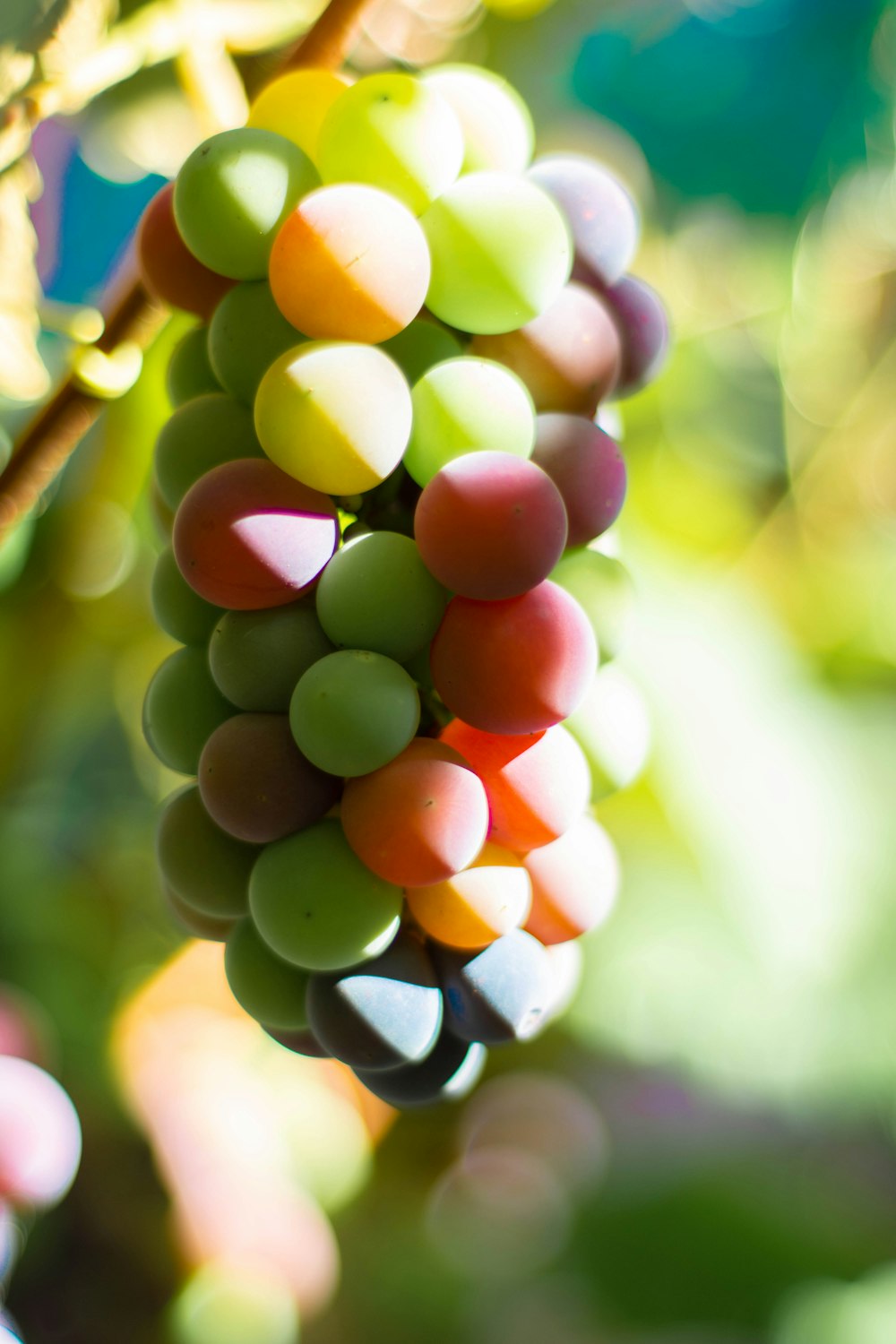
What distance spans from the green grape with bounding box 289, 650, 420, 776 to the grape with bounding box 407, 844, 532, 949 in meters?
0.06

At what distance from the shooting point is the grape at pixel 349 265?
0.29 meters

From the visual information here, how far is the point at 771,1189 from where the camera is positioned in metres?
0.79

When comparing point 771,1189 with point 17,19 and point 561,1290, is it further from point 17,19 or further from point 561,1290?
point 17,19

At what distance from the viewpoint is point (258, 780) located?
307 mm

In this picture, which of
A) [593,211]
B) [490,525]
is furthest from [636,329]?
[490,525]

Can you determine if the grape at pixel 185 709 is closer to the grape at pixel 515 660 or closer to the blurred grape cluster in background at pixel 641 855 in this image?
the grape at pixel 515 660

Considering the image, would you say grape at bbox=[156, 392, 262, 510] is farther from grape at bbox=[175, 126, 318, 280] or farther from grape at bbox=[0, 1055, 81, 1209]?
grape at bbox=[0, 1055, 81, 1209]

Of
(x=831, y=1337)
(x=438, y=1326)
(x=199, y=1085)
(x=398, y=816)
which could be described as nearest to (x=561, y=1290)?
(x=438, y=1326)

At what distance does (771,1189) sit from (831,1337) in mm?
122

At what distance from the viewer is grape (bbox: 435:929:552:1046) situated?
1.09ft

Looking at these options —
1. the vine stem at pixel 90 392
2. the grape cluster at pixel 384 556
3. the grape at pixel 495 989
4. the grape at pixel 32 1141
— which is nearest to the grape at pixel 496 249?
the grape cluster at pixel 384 556

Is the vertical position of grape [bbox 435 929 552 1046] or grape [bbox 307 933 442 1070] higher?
grape [bbox 307 933 442 1070]

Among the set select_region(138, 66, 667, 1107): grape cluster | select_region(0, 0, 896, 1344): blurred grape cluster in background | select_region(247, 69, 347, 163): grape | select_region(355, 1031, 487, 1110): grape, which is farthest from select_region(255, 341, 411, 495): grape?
select_region(0, 0, 896, 1344): blurred grape cluster in background

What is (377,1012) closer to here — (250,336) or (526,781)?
(526,781)
